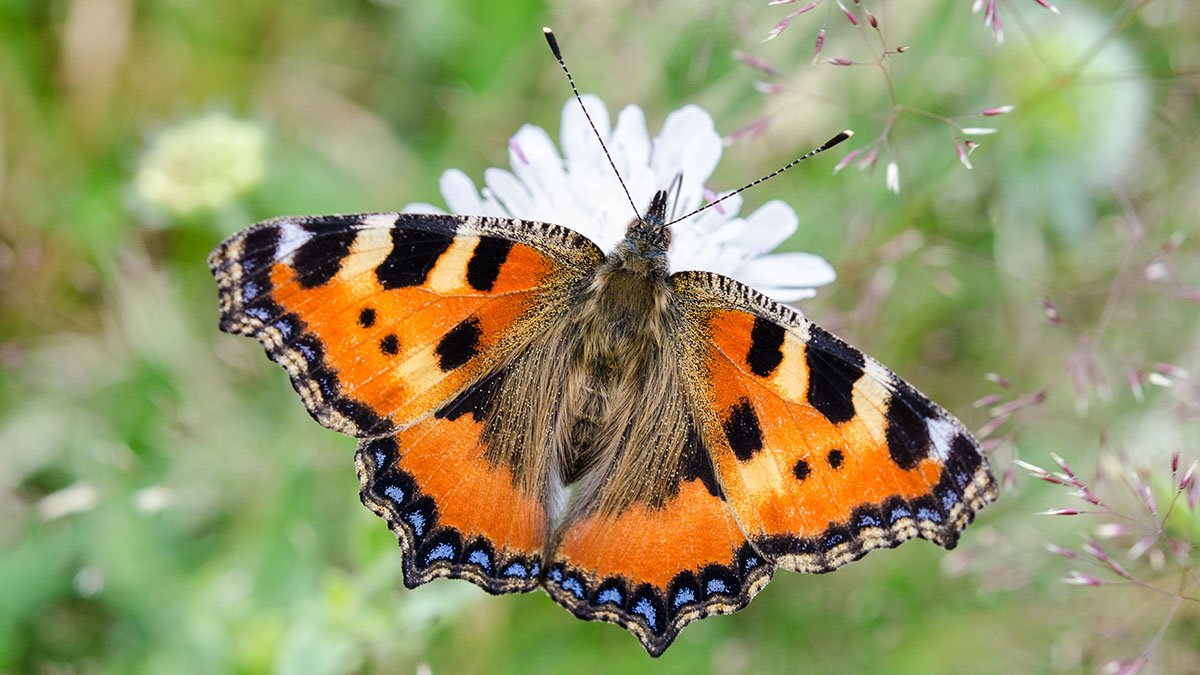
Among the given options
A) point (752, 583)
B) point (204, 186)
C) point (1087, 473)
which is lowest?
point (1087, 473)

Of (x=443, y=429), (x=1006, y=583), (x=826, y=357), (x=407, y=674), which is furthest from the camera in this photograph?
(x=407, y=674)

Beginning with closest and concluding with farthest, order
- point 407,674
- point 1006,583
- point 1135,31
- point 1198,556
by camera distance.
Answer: point 1198,556, point 1006,583, point 407,674, point 1135,31

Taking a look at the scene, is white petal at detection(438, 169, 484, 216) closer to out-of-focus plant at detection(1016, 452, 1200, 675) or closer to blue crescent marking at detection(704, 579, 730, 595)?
blue crescent marking at detection(704, 579, 730, 595)

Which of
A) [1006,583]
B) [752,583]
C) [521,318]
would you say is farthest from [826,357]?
[1006,583]

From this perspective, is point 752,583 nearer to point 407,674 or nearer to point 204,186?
point 407,674

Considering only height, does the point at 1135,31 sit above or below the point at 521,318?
below

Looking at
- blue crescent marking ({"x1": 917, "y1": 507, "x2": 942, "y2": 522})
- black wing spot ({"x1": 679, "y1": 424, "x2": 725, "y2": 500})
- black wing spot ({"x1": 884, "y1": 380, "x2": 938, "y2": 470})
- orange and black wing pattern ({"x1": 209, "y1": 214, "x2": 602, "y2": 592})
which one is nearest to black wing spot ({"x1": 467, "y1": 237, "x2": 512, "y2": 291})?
orange and black wing pattern ({"x1": 209, "y1": 214, "x2": 602, "y2": 592})

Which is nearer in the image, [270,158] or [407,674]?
[407,674]
